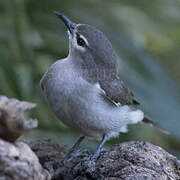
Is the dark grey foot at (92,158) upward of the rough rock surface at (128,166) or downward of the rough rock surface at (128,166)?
downward

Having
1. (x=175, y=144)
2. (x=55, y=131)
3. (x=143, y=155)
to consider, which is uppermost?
(x=143, y=155)

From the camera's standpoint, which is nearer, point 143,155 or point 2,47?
point 143,155

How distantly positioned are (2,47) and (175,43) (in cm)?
328

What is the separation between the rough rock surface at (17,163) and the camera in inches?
96.7

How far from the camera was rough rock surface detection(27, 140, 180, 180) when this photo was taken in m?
3.29

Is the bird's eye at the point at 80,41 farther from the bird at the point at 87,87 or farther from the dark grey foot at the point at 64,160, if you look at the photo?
the dark grey foot at the point at 64,160

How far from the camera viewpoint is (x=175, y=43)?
7898mm

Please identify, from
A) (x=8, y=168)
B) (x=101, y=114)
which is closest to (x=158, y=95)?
(x=101, y=114)

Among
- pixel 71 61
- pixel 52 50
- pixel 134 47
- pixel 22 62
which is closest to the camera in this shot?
Answer: pixel 71 61

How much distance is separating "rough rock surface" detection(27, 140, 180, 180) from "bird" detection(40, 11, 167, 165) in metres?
0.42

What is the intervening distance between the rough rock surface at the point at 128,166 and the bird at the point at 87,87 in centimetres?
42

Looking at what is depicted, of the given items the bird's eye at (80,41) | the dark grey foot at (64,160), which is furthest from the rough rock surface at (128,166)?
the bird's eye at (80,41)

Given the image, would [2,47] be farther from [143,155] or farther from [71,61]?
[143,155]

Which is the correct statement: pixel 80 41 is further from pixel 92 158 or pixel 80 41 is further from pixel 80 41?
pixel 92 158
